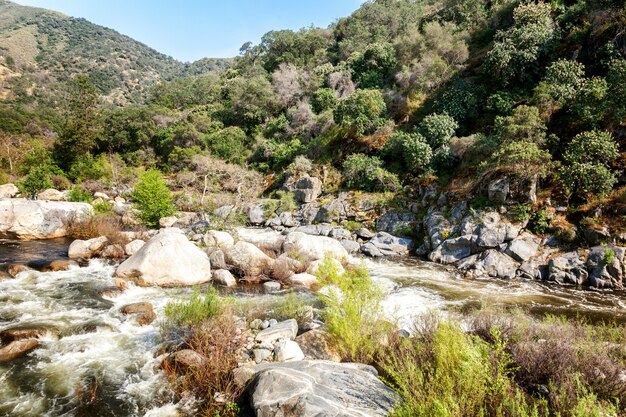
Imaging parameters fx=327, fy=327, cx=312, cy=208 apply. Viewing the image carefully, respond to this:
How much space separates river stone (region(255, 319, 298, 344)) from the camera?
672cm

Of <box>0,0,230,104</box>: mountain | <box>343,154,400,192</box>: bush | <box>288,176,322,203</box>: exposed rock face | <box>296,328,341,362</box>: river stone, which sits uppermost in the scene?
<box>0,0,230,104</box>: mountain

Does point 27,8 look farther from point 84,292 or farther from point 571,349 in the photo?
point 571,349

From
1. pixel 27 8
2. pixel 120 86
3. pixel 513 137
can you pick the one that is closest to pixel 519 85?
pixel 513 137

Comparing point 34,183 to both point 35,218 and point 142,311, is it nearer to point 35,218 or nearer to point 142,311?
point 35,218

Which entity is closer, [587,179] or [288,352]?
[288,352]

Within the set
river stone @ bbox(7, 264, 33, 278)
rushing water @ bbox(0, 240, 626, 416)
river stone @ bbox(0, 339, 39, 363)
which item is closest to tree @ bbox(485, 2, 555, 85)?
rushing water @ bbox(0, 240, 626, 416)

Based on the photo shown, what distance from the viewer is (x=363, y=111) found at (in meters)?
26.0

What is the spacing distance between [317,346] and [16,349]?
6.08 meters

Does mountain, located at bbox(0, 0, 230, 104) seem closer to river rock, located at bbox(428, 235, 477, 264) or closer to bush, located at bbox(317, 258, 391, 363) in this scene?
river rock, located at bbox(428, 235, 477, 264)

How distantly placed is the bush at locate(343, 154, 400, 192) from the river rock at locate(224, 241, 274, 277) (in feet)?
38.9

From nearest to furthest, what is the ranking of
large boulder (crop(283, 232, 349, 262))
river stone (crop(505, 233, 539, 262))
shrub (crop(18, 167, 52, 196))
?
river stone (crop(505, 233, 539, 262)) → large boulder (crop(283, 232, 349, 262)) → shrub (crop(18, 167, 52, 196))

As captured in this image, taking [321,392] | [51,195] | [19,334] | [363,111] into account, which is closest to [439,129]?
[363,111]

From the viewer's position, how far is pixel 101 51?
95875 mm

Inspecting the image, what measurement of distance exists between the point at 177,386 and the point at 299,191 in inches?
773
